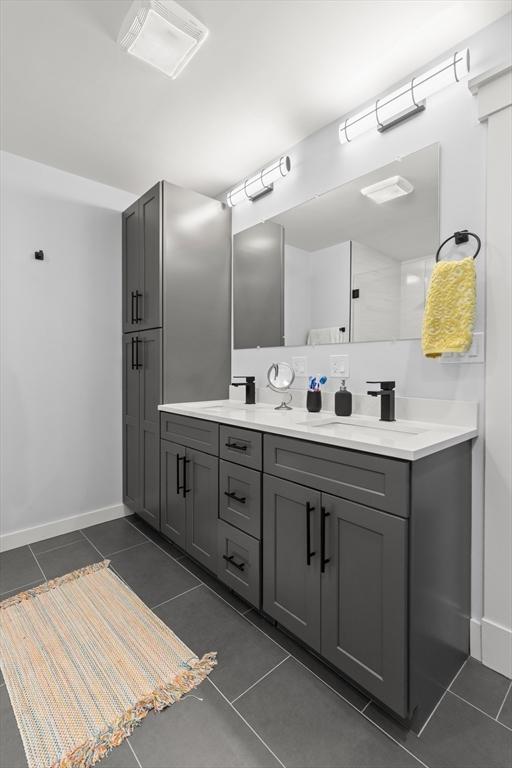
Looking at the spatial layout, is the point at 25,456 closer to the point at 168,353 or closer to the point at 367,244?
the point at 168,353

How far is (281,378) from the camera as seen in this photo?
225cm

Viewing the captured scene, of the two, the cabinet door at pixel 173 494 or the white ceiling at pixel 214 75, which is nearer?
the white ceiling at pixel 214 75

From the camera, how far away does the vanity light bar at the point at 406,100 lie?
4.94 feet

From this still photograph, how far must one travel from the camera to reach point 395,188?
174 centimetres

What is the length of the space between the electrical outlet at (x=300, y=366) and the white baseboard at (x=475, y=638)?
4.47 feet

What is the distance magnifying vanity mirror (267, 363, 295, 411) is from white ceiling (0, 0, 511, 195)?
4.45 ft

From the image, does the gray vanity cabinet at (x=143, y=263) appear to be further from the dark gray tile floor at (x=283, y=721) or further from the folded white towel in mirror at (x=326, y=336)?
the dark gray tile floor at (x=283, y=721)

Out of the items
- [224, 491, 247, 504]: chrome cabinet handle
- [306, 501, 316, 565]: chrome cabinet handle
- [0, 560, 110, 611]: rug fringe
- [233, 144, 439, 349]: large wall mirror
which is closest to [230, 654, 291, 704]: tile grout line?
[306, 501, 316, 565]: chrome cabinet handle

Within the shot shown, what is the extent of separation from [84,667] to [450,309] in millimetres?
1979

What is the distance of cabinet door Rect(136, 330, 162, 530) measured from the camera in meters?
2.42

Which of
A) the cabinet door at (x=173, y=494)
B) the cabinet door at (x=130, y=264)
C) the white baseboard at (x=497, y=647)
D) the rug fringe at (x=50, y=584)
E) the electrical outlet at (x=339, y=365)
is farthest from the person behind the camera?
the cabinet door at (x=130, y=264)

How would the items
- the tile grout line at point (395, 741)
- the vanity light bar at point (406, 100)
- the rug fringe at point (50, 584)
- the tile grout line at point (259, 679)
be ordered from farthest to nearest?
the rug fringe at point (50, 584) < the vanity light bar at point (406, 100) < the tile grout line at point (259, 679) < the tile grout line at point (395, 741)

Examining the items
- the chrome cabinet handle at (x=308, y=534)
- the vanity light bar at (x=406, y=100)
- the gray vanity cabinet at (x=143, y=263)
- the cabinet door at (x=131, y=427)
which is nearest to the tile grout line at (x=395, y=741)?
the chrome cabinet handle at (x=308, y=534)

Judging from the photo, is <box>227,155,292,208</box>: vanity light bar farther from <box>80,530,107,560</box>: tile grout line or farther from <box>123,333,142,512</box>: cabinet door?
<box>80,530,107,560</box>: tile grout line
